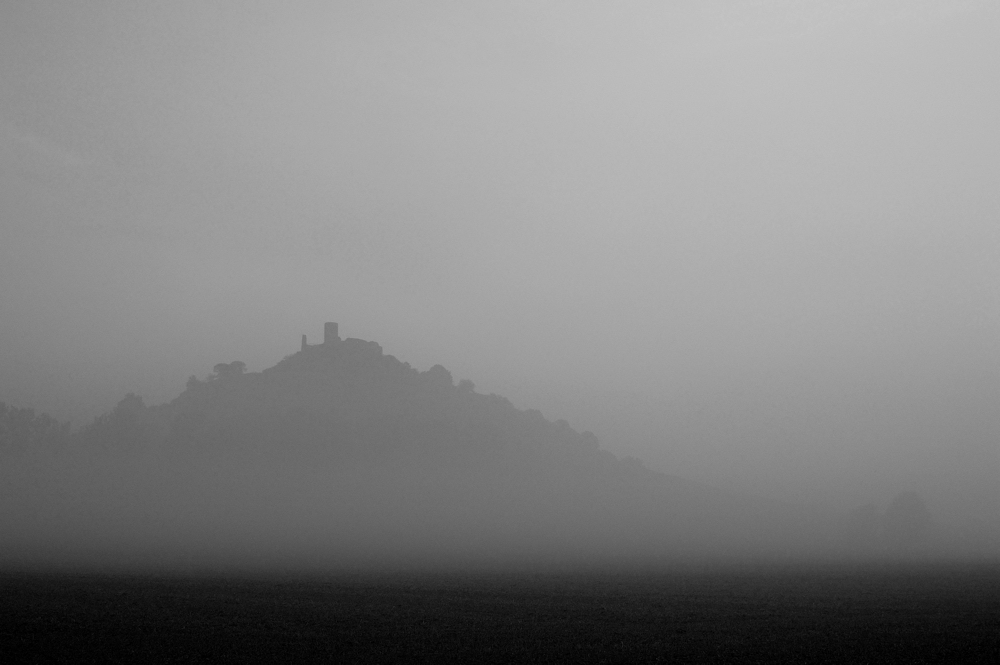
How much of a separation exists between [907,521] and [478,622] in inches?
6782

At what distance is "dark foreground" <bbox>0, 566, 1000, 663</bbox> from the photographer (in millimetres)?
25536

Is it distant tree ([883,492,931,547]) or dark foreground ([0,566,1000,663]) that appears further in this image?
distant tree ([883,492,931,547])

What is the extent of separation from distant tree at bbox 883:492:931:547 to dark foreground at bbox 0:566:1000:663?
5419 inches

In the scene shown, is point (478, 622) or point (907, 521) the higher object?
point (907, 521)

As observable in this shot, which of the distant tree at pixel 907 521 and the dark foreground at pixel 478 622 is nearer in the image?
the dark foreground at pixel 478 622

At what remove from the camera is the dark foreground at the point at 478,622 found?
25.5 meters

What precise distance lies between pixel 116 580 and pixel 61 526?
120 m

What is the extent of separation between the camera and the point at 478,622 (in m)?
32.8

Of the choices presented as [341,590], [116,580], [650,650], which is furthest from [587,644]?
[116,580]

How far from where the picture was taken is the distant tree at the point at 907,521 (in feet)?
554

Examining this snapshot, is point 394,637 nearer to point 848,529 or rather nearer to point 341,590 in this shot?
point 341,590

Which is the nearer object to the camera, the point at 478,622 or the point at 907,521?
the point at 478,622

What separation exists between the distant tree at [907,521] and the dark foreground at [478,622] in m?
138

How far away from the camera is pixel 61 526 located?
480 ft
